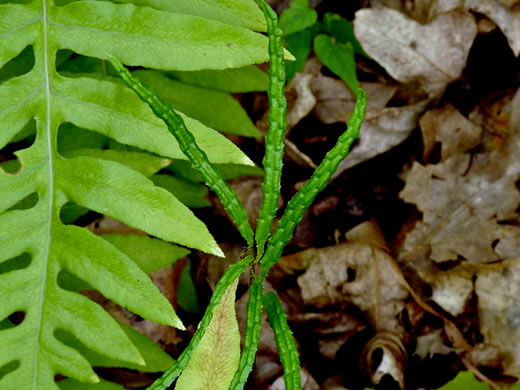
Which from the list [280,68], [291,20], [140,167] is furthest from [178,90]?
[280,68]

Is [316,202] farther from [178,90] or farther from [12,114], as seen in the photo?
[12,114]

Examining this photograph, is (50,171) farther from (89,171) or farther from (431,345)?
(431,345)

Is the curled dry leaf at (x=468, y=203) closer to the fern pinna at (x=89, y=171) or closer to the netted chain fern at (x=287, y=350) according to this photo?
the fern pinna at (x=89, y=171)

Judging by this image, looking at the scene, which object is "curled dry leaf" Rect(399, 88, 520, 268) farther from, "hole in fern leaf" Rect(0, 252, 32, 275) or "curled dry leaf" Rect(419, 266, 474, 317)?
"hole in fern leaf" Rect(0, 252, 32, 275)

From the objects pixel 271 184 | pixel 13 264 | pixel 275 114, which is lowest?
pixel 13 264

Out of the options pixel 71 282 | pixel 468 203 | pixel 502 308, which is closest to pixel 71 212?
pixel 71 282

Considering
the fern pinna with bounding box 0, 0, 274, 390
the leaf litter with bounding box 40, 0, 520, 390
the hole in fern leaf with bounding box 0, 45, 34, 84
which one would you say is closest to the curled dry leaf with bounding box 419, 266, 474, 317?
the leaf litter with bounding box 40, 0, 520, 390

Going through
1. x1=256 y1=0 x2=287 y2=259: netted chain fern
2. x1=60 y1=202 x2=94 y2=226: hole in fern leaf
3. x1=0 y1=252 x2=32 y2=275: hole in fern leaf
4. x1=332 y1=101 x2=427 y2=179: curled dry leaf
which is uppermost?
x1=256 y1=0 x2=287 y2=259: netted chain fern
